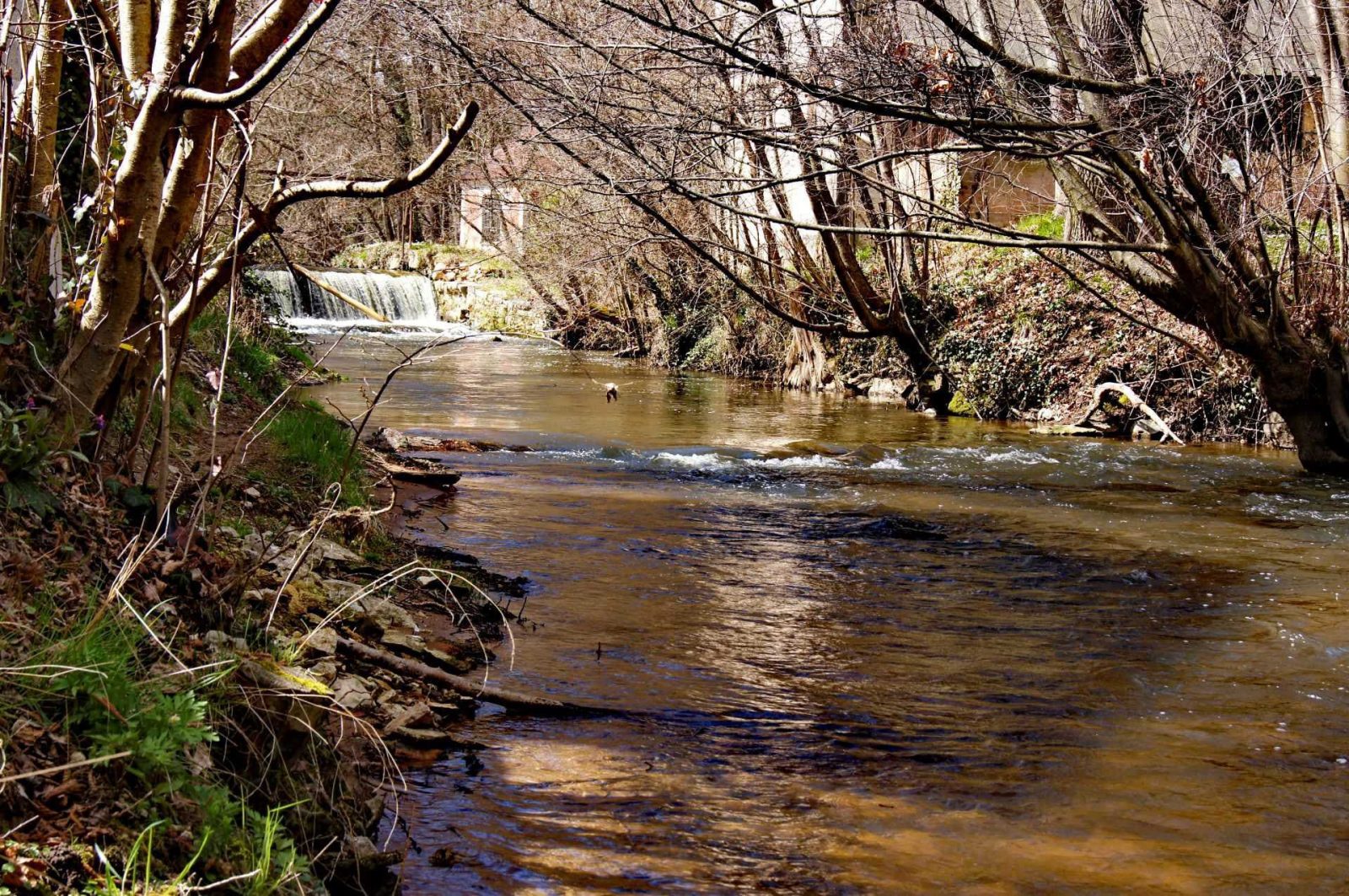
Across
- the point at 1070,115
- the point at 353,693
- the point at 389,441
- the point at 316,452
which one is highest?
the point at 1070,115

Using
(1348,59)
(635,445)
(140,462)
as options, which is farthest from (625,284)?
(140,462)

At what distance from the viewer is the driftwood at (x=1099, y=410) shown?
1633 cm

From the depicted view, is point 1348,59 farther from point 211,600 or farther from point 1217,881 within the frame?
point 211,600

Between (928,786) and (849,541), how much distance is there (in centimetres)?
492

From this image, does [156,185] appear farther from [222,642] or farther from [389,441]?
[389,441]

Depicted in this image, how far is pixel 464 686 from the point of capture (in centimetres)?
502

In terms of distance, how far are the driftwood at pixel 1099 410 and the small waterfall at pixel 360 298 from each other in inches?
684

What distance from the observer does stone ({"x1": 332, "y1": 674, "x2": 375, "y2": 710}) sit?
173 inches

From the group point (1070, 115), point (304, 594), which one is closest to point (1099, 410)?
point (1070, 115)

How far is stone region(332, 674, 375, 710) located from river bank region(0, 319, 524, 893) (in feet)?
0.04

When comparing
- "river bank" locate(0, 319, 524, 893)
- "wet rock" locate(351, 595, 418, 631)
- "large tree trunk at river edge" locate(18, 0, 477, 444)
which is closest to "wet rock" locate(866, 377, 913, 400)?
"river bank" locate(0, 319, 524, 893)

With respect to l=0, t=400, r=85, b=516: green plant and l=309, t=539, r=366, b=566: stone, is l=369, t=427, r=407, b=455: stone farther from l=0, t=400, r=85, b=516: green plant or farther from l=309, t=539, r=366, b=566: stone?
l=0, t=400, r=85, b=516: green plant

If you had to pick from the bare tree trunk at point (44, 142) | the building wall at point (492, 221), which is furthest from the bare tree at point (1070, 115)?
the building wall at point (492, 221)

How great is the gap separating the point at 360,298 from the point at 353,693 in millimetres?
29606
